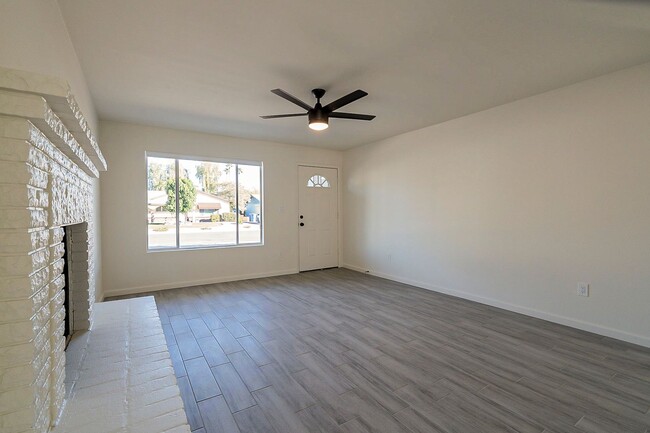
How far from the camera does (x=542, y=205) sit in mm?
3246

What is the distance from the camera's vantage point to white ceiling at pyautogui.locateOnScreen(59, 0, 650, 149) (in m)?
1.87

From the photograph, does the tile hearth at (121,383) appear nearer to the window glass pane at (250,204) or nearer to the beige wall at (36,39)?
the beige wall at (36,39)

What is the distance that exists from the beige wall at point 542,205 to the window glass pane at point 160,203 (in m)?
3.72

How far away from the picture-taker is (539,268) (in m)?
3.27

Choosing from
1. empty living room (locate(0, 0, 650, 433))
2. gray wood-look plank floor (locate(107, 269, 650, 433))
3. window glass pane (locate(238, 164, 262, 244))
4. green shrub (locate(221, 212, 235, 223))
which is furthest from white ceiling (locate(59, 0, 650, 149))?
gray wood-look plank floor (locate(107, 269, 650, 433))

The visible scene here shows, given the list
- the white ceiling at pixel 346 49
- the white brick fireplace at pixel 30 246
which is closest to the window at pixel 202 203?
the white ceiling at pixel 346 49

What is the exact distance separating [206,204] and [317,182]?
2.23 m

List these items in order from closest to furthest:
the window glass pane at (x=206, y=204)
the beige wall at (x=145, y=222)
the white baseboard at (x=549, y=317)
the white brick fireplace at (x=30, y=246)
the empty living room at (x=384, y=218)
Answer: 1. the white brick fireplace at (x=30, y=246)
2. the empty living room at (x=384, y=218)
3. the white baseboard at (x=549, y=317)
4. the beige wall at (x=145, y=222)
5. the window glass pane at (x=206, y=204)

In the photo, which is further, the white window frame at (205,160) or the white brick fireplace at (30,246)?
the white window frame at (205,160)

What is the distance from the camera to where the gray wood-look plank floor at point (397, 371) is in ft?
5.57

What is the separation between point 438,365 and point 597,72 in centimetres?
309

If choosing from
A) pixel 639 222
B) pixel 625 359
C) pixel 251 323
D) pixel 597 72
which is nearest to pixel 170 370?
pixel 251 323

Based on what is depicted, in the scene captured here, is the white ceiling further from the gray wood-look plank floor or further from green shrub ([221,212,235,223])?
the gray wood-look plank floor

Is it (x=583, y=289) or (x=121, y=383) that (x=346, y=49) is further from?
(x=583, y=289)
